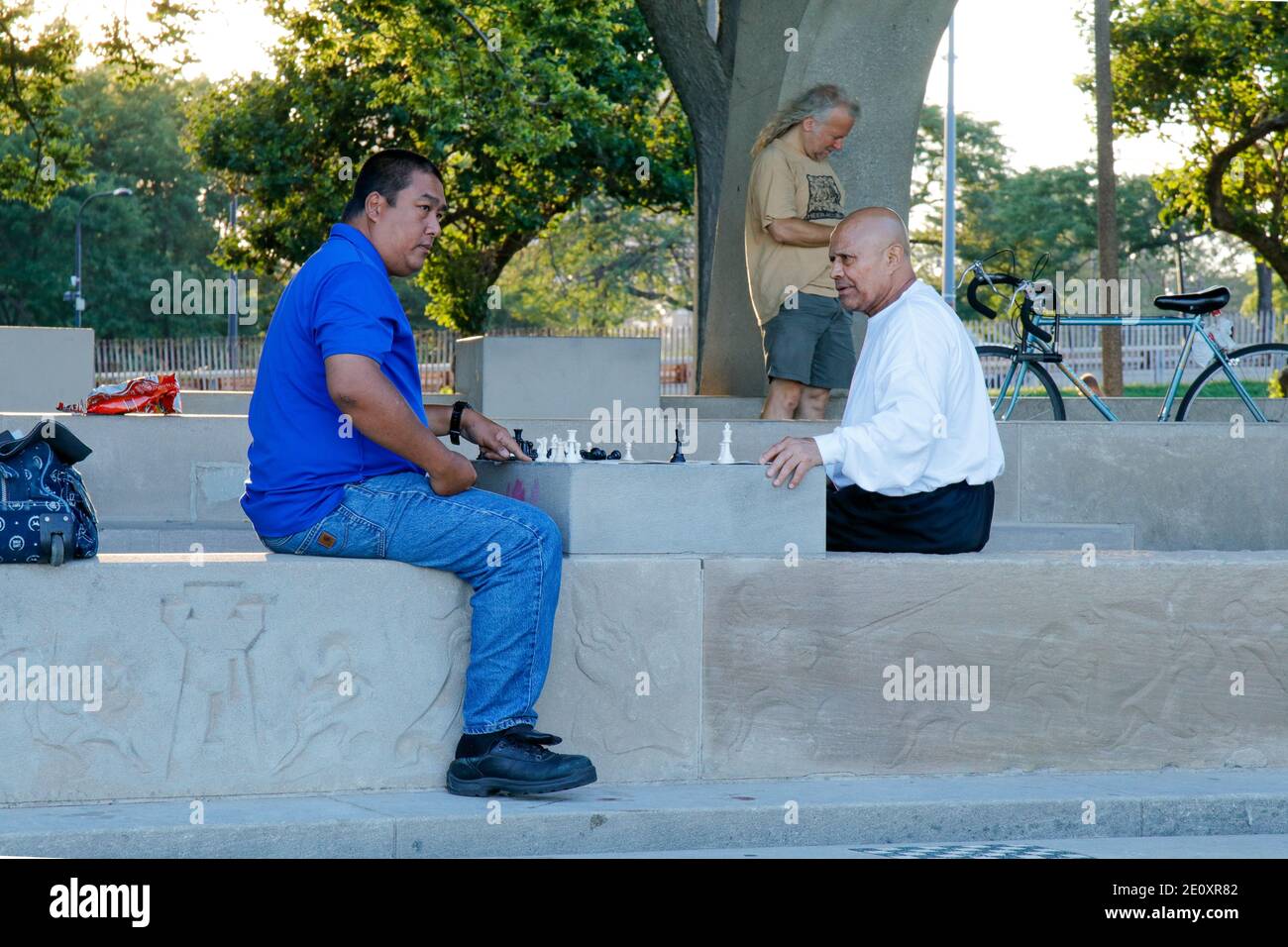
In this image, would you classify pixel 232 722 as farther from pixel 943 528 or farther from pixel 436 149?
pixel 436 149

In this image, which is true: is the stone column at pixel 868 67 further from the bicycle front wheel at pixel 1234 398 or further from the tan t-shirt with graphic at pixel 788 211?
the tan t-shirt with graphic at pixel 788 211

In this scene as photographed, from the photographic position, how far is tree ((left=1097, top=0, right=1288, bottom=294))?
28969 mm

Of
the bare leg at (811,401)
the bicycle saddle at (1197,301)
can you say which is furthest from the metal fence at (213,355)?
Result: the bare leg at (811,401)

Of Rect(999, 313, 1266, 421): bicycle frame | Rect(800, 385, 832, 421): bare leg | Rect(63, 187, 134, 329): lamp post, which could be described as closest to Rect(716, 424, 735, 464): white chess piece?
Rect(800, 385, 832, 421): bare leg

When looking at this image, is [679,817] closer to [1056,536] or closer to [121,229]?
[1056,536]

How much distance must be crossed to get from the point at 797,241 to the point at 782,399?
935 millimetres

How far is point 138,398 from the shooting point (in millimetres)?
10078

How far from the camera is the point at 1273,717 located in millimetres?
5957

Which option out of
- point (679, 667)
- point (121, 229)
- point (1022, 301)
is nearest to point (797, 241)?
point (1022, 301)

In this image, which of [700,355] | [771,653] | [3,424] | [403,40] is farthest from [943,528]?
[403,40]

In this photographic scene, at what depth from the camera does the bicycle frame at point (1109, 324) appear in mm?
11148

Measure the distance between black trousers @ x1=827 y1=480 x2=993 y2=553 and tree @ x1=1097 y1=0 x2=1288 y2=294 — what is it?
24.0 m

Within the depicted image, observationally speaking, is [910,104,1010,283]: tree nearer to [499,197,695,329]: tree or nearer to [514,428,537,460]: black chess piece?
[499,197,695,329]: tree

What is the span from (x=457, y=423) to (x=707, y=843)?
1.71 m
